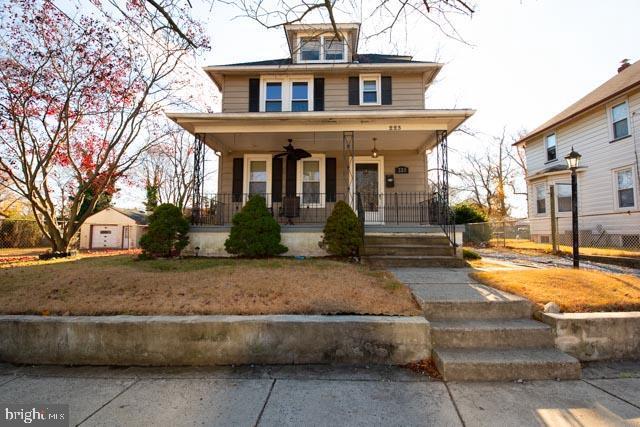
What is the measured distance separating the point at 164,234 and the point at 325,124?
5.06 meters

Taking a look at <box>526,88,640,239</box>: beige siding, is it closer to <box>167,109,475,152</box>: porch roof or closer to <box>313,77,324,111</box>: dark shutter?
<box>167,109,475,152</box>: porch roof

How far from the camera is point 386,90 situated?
11.0 meters

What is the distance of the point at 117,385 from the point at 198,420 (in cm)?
108

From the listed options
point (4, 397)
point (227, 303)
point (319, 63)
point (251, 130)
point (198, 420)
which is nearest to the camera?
point (198, 420)

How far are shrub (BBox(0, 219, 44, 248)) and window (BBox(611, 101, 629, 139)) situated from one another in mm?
26998

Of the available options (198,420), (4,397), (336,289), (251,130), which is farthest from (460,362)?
(251,130)

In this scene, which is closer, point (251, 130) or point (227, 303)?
point (227, 303)

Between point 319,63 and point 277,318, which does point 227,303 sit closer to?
point 277,318

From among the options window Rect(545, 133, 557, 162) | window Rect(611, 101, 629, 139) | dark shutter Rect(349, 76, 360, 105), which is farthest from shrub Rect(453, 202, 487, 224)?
dark shutter Rect(349, 76, 360, 105)

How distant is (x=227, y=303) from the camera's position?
379 centimetres

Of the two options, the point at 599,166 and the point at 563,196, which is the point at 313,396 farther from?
the point at 563,196

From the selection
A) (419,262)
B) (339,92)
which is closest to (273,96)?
(339,92)

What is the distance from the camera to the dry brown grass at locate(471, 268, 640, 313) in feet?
12.0

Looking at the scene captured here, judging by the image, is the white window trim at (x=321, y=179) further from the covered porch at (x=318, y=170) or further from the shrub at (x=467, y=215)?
the shrub at (x=467, y=215)
